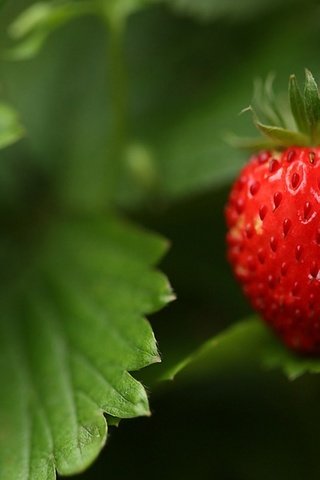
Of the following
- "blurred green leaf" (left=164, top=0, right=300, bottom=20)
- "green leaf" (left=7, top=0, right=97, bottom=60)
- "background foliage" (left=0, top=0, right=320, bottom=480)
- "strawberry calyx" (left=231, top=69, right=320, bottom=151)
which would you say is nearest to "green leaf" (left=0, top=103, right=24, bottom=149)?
"background foliage" (left=0, top=0, right=320, bottom=480)

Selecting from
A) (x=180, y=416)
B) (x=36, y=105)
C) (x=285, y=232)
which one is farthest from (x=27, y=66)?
(x=285, y=232)

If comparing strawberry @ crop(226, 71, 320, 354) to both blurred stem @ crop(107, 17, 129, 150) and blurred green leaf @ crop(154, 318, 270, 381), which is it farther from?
blurred stem @ crop(107, 17, 129, 150)

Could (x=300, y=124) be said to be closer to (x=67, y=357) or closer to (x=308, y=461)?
(x=67, y=357)

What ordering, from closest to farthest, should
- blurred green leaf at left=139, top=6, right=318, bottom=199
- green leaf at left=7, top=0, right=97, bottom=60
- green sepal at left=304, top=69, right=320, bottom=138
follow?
green sepal at left=304, top=69, right=320, bottom=138
green leaf at left=7, top=0, right=97, bottom=60
blurred green leaf at left=139, top=6, right=318, bottom=199

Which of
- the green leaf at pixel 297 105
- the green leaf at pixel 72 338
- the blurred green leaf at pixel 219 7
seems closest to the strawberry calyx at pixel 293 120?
the green leaf at pixel 297 105

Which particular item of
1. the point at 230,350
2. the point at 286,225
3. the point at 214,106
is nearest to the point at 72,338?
the point at 230,350

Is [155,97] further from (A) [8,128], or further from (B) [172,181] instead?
(A) [8,128]

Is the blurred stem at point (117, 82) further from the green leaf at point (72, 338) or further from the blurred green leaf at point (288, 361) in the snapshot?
the blurred green leaf at point (288, 361)
